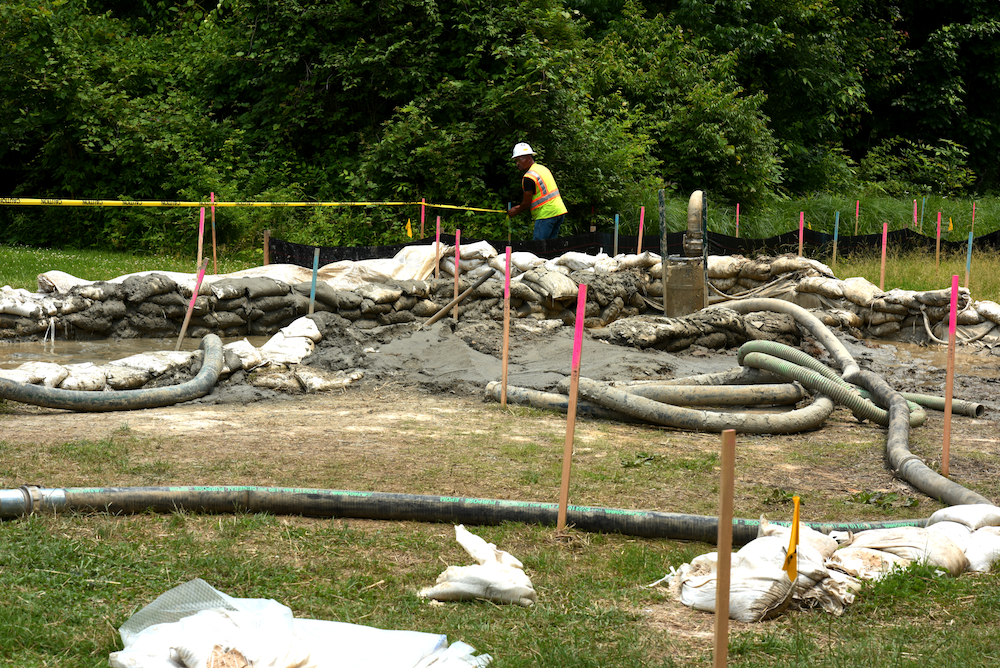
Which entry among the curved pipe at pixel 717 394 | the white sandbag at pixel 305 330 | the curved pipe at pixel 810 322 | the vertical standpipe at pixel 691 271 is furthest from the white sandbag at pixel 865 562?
the vertical standpipe at pixel 691 271

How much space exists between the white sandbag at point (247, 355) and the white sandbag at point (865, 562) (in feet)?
18.7

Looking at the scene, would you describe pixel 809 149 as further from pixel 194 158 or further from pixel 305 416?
pixel 305 416

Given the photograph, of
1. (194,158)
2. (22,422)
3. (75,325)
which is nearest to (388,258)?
(75,325)

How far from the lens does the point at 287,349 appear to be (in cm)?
852

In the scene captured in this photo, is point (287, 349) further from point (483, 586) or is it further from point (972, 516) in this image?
point (972, 516)

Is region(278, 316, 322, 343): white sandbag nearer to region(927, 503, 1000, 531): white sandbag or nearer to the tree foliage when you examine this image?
region(927, 503, 1000, 531): white sandbag

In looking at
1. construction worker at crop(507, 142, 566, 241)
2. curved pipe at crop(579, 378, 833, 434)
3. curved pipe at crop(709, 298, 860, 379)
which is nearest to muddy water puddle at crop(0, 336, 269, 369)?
construction worker at crop(507, 142, 566, 241)

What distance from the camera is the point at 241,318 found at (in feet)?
32.8

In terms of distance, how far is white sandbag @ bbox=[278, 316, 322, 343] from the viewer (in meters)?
8.83

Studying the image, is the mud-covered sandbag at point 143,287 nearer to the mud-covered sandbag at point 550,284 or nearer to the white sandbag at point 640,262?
the mud-covered sandbag at point 550,284

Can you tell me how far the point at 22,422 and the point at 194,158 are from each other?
11.6 meters

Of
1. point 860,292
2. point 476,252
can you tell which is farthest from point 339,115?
point 860,292

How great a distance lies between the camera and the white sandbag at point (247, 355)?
8.00 m

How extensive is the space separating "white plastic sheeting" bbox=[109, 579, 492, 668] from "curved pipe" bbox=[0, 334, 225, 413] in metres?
4.06
